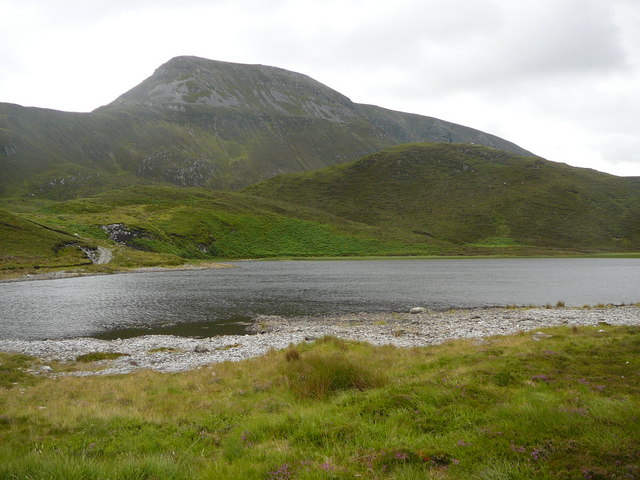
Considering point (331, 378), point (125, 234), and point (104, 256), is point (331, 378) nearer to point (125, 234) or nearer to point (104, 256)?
point (104, 256)

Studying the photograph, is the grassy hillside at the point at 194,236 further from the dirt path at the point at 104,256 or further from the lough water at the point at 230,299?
the lough water at the point at 230,299

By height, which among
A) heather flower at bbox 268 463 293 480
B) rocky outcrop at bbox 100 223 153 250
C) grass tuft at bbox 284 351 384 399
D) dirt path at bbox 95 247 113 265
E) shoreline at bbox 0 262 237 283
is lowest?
shoreline at bbox 0 262 237 283

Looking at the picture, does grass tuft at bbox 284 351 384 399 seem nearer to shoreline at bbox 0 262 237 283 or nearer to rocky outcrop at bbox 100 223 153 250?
shoreline at bbox 0 262 237 283

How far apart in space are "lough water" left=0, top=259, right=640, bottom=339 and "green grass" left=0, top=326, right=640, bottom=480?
26.2 meters

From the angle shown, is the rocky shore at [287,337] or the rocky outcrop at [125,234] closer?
the rocky shore at [287,337]

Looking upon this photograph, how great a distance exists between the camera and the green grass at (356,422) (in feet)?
23.2

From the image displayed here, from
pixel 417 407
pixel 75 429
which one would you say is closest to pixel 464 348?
pixel 417 407

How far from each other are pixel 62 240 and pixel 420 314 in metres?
119

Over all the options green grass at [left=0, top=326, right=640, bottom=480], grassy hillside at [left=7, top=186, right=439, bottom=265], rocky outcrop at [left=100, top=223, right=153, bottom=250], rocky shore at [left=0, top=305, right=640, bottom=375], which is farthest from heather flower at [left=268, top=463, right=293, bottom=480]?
rocky outcrop at [left=100, top=223, right=153, bottom=250]

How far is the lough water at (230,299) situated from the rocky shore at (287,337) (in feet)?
17.2

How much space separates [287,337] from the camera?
32688mm

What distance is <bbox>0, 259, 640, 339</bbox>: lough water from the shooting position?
43.4 m

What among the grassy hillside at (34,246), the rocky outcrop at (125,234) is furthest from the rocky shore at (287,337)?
the rocky outcrop at (125,234)

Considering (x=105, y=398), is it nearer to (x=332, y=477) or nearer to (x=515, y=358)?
(x=332, y=477)
